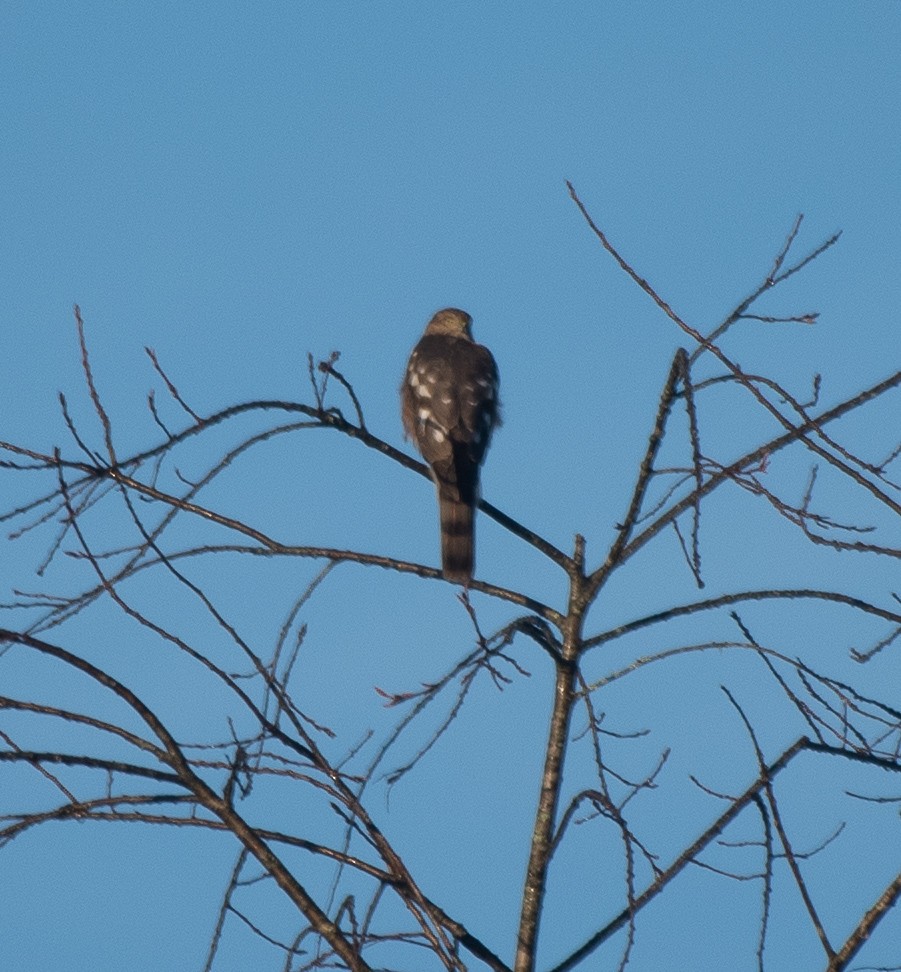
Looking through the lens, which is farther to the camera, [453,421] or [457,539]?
[453,421]

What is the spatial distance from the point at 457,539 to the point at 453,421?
2.54ft

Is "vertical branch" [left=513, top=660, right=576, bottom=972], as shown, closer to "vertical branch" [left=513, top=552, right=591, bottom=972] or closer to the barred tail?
"vertical branch" [left=513, top=552, right=591, bottom=972]

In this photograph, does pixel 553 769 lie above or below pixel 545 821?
above

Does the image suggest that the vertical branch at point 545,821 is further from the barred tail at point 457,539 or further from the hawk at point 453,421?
the barred tail at point 457,539

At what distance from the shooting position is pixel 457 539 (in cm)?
672

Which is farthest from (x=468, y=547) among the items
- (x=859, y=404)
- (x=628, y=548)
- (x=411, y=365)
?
(x=859, y=404)

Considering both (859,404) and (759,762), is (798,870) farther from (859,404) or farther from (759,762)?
(859,404)

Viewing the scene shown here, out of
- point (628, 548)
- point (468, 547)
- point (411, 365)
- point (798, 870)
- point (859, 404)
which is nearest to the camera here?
point (798, 870)

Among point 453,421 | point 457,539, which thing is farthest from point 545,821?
point 453,421


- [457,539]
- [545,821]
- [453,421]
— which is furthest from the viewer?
[453,421]

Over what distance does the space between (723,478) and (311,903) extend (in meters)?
1.48

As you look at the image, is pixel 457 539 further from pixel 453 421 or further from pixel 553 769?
pixel 553 769

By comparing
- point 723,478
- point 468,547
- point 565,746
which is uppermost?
point 468,547

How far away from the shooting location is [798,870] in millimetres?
3217
